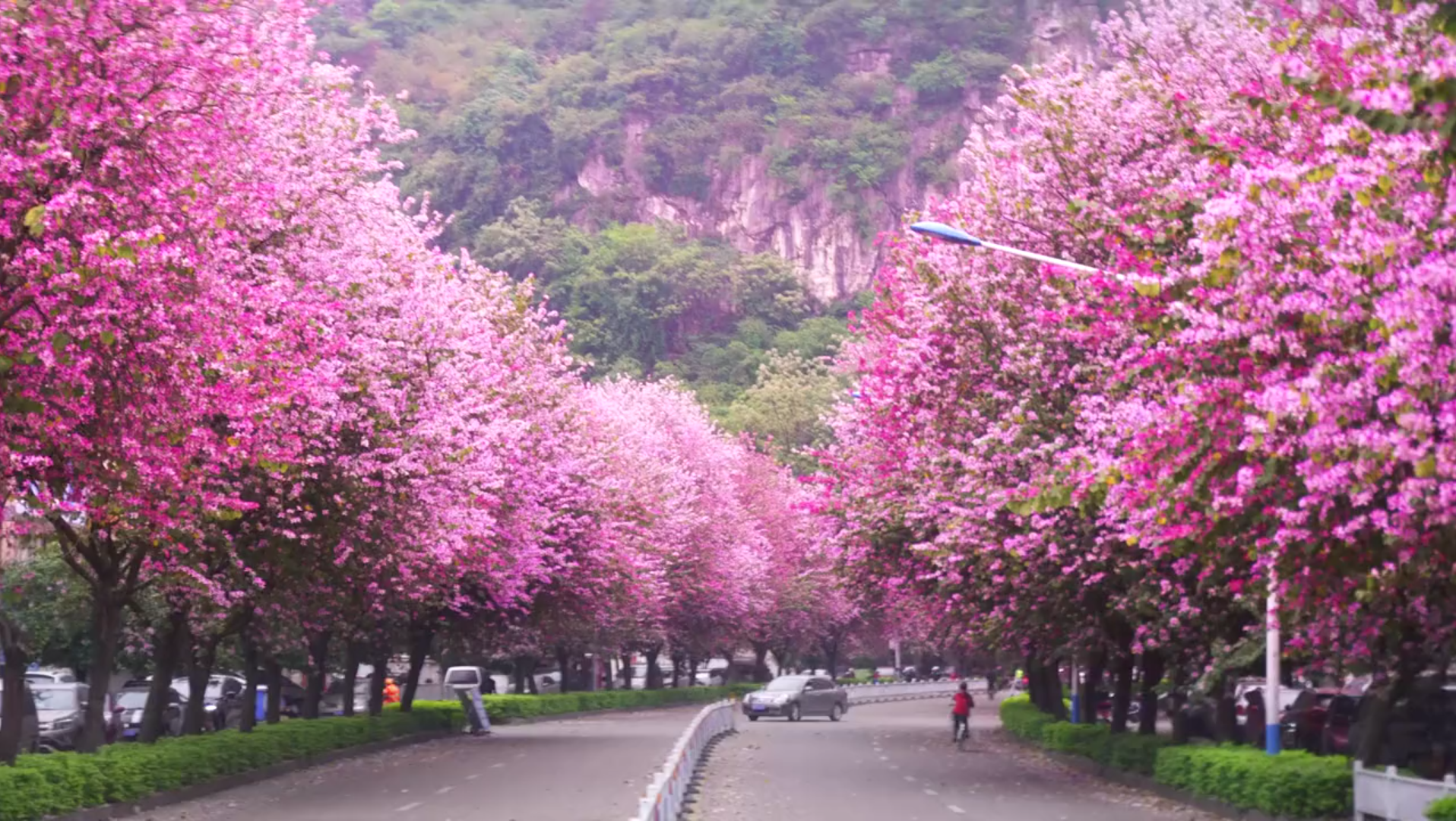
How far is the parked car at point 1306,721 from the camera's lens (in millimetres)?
30484

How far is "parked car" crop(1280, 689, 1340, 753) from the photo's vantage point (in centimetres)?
3048

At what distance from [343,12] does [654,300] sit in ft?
247

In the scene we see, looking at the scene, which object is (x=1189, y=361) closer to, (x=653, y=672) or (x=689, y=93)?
(x=653, y=672)

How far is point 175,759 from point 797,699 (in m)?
34.3

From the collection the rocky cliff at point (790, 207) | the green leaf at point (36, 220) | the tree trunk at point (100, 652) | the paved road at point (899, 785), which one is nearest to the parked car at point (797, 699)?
the paved road at point (899, 785)

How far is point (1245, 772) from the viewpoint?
21.0 m

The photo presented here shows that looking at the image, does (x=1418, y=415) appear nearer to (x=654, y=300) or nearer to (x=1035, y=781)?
(x=1035, y=781)

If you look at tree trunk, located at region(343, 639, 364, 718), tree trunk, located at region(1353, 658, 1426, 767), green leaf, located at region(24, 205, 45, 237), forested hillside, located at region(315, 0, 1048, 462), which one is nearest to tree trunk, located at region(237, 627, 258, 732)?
tree trunk, located at region(343, 639, 364, 718)

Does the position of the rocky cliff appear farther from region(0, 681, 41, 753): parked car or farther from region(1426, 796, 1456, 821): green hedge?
region(1426, 796, 1456, 821): green hedge

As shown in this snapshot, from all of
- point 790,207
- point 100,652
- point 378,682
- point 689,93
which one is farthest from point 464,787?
point 689,93

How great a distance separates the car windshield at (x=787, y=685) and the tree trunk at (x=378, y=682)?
59.5ft

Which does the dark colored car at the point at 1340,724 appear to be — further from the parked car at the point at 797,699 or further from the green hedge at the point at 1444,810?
the parked car at the point at 797,699

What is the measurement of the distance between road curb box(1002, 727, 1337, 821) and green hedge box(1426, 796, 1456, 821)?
16.0 feet

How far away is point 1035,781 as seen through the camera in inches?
1149
